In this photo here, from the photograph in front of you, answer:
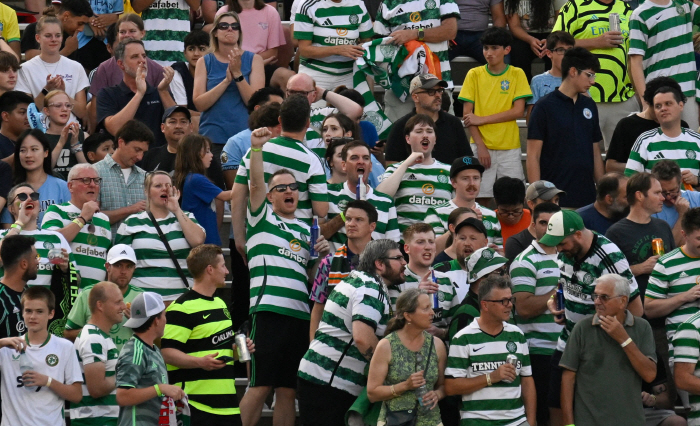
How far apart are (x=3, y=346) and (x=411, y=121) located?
11.7 feet

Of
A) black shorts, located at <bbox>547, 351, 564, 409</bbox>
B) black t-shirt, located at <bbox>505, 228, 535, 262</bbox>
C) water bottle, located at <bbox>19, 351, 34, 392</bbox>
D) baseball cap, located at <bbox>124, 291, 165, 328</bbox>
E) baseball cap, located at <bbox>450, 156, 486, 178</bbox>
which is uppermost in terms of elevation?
baseball cap, located at <bbox>450, 156, 486, 178</bbox>

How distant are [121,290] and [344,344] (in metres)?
1.54

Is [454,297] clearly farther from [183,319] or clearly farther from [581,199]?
[581,199]

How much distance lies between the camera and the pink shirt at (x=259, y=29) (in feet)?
37.6

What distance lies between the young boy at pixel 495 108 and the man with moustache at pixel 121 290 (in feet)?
12.2

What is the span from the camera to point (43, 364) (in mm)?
6945

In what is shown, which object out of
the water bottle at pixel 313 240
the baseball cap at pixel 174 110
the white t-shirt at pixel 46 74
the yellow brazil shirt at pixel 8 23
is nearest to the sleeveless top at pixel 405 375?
the water bottle at pixel 313 240

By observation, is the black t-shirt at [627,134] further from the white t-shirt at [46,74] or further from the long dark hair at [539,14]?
the white t-shirt at [46,74]

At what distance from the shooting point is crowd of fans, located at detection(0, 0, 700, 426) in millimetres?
7109

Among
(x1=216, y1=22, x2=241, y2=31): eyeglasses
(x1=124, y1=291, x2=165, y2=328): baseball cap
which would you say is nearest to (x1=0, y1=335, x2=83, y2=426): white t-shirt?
(x1=124, y1=291, x2=165, y2=328): baseball cap

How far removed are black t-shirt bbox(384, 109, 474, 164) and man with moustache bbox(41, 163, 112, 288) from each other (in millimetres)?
2402

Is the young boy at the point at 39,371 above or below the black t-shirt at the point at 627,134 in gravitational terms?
below

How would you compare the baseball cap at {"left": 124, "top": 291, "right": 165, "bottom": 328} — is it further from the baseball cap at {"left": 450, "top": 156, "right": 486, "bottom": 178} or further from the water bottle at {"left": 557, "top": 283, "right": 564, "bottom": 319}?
the baseball cap at {"left": 450, "top": 156, "right": 486, "bottom": 178}

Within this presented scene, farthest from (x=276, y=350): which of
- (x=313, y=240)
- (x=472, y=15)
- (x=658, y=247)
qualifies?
(x=472, y=15)
